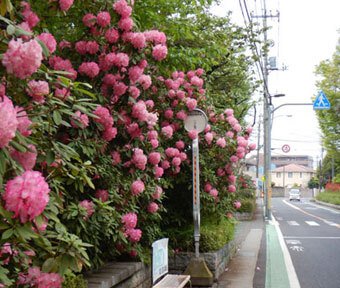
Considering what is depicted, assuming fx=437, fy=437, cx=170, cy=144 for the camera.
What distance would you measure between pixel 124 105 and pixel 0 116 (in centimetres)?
351

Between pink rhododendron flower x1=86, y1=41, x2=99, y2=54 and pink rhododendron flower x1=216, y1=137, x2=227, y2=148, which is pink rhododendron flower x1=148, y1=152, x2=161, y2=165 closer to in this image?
pink rhododendron flower x1=86, y1=41, x2=99, y2=54

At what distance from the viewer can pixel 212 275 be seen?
7.85m

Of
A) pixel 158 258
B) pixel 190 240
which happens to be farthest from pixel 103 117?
pixel 190 240

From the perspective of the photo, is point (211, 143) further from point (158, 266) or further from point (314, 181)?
point (314, 181)

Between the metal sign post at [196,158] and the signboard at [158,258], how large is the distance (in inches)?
79.9

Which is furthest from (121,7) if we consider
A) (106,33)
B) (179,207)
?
(179,207)

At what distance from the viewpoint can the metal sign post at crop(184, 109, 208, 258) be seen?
7.80 meters

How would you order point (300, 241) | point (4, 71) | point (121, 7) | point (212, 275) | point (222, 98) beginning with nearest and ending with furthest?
point (4, 71) → point (121, 7) → point (212, 275) → point (222, 98) → point (300, 241)

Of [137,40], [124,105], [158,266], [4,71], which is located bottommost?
[158,266]

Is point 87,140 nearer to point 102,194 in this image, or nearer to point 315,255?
point 102,194

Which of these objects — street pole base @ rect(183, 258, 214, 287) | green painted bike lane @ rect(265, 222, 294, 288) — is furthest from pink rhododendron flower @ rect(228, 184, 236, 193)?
street pole base @ rect(183, 258, 214, 287)

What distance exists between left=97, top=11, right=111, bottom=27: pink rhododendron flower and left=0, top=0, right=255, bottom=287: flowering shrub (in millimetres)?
12

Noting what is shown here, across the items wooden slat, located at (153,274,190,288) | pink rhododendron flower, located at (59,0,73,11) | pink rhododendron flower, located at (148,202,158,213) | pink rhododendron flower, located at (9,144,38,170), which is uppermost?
pink rhododendron flower, located at (59,0,73,11)

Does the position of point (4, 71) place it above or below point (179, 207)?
above
